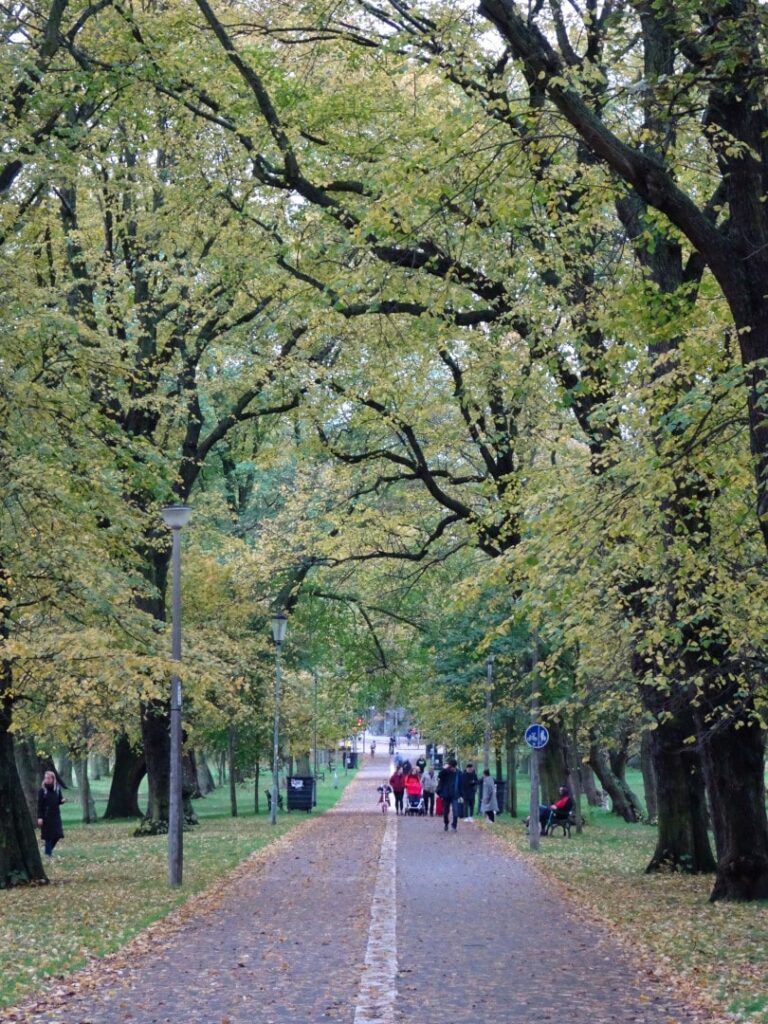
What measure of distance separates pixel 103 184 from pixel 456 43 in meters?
8.89

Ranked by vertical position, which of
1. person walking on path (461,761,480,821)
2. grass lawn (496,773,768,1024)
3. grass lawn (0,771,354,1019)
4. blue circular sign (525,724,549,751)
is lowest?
grass lawn (496,773,768,1024)

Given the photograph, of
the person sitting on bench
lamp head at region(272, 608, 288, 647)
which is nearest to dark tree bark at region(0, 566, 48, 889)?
lamp head at region(272, 608, 288, 647)

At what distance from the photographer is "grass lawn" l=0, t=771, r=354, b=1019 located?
1243 centimetres

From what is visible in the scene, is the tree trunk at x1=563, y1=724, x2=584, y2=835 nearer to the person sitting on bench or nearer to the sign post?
the person sitting on bench

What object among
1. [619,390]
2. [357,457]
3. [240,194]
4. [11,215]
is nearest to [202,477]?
[357,457]

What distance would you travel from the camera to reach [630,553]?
14.5 meters

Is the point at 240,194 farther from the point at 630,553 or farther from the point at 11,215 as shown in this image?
the point at 630,553

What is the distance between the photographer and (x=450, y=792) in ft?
125

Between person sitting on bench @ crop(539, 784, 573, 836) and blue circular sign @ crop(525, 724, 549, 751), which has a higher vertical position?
blue circular sign @ crop(525, 724, 549, 751)

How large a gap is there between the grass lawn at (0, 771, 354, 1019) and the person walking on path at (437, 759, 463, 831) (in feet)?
13.8

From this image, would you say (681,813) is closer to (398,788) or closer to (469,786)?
(469,786)

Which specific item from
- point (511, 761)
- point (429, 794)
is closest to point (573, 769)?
point (511, 761)

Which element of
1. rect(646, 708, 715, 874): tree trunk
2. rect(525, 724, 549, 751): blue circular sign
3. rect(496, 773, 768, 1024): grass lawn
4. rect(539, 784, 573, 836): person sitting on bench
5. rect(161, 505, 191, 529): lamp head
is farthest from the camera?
rect(539, 784, 573, 836): person sitting on bench

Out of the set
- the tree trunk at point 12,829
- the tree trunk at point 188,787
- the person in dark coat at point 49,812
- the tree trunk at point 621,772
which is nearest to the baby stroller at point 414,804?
the tree trunk at point 621,772
